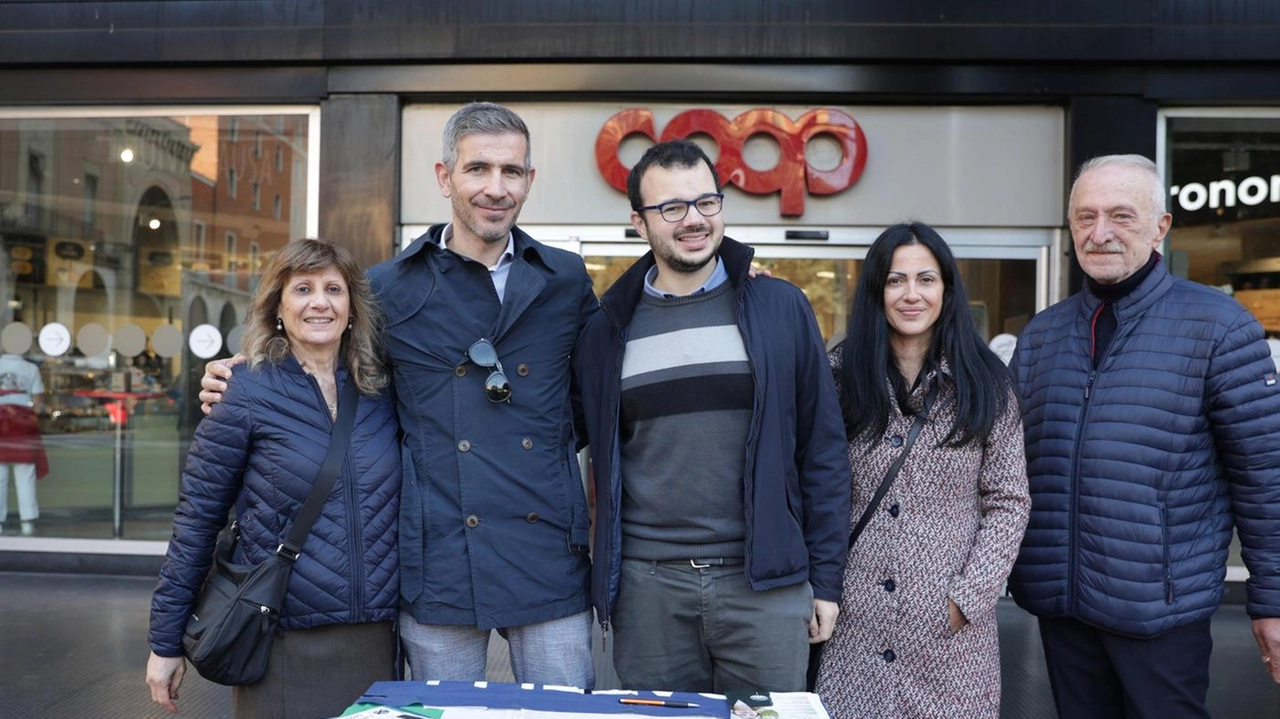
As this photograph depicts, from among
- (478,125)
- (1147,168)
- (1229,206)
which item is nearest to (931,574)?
(1147,168)

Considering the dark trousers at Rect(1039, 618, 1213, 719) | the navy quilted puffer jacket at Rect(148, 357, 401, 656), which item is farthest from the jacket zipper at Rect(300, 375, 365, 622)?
the dark trousers at Rect(1039, 618, 1213, 719)

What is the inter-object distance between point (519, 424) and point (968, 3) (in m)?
5.37

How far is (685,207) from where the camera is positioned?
8.87ft

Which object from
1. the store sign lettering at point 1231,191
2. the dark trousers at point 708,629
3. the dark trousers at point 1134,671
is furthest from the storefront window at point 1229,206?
the dark trousers at point 708,629

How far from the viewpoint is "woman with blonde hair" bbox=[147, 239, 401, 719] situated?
2.66m

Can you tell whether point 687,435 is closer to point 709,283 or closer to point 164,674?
point 709,283

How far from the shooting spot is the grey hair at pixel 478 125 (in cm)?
285

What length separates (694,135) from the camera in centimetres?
703

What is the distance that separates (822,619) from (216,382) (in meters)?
1.78

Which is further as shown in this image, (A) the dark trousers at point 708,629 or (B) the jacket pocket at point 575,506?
(B) the jacket pocket at point 575,506

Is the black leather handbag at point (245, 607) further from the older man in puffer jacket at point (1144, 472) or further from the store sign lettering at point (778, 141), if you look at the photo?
the store sign lettering at point (778, 141)

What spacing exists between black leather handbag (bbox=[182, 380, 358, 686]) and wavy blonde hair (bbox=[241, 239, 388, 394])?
24cm

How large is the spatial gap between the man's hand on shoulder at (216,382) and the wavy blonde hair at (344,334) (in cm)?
6

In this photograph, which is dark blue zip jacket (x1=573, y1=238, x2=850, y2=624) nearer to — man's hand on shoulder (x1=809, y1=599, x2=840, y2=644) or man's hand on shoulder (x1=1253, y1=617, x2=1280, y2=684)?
man's hand on shoulder (x1=809, y1=599, x2=840, y2=644)
